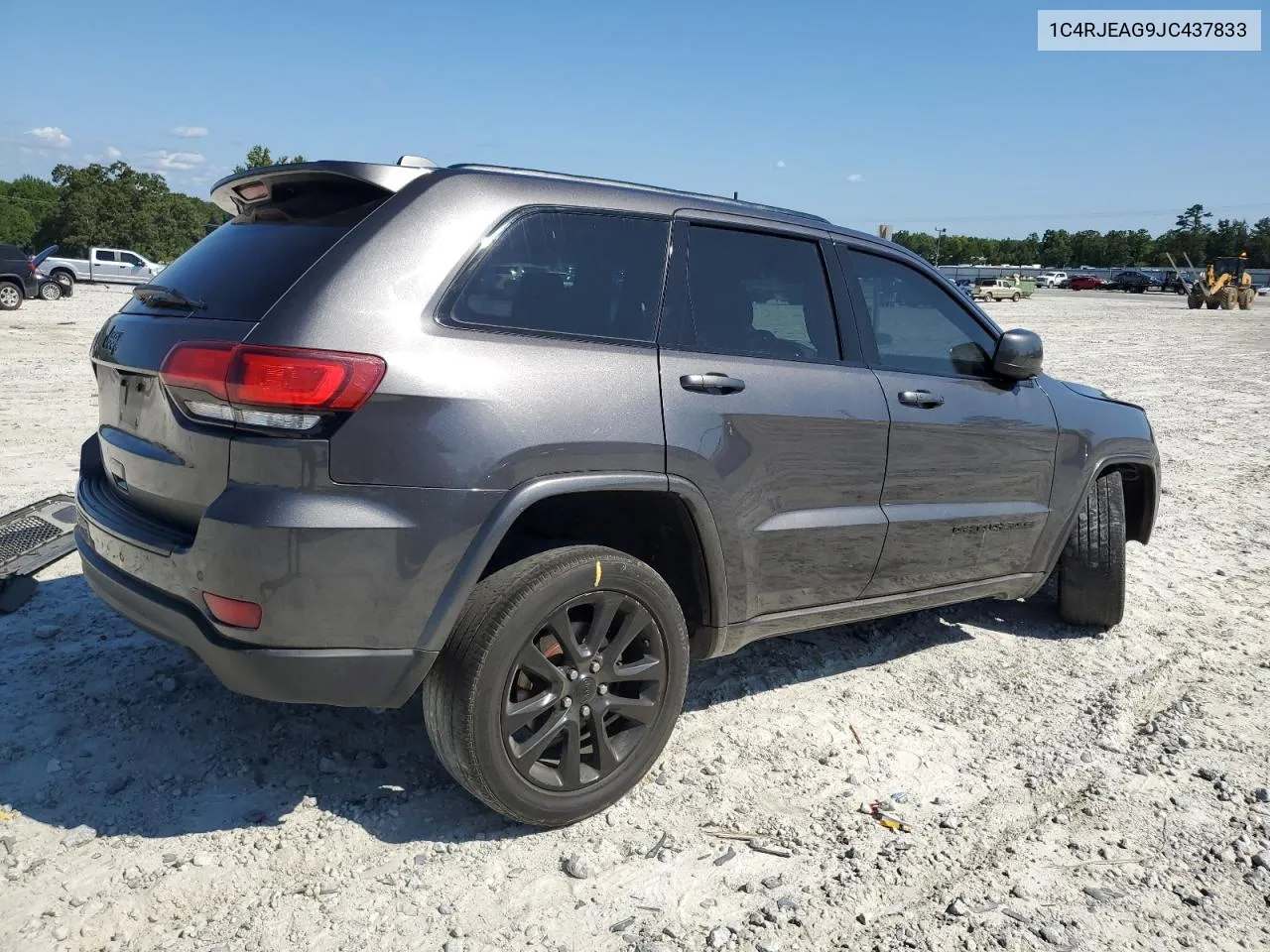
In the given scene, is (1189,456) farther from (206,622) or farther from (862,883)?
(206,622)

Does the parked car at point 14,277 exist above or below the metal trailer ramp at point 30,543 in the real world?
above

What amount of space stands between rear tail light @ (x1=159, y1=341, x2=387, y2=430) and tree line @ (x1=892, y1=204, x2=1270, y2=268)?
119682mm

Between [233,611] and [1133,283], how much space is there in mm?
91566

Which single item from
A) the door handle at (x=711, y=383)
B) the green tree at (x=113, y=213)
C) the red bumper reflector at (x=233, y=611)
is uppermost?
the green tree at (x=113, y=213)

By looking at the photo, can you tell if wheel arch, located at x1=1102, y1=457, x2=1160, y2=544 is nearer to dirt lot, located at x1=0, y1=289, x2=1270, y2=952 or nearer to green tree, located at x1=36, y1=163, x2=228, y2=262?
dirt lot, located at x1=0, y1=289, x2=1270, y2=952

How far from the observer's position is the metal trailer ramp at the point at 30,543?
441 cm

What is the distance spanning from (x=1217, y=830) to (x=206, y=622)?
3.12 m

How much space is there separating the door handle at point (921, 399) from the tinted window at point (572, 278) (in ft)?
3.73

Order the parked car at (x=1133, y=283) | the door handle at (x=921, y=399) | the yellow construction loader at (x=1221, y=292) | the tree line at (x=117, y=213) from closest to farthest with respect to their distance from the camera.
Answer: the door handle at (x=921, y=399)
the yellow construction loader at (x=1221, y=292)
the tree line at (x=117, y=213)
the parked car at (x=1133, y=283)

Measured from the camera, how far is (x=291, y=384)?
99.9 inches

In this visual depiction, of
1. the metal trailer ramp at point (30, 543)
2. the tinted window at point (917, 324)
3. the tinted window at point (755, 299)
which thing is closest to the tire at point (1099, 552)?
the tinted window at point (917, 324)

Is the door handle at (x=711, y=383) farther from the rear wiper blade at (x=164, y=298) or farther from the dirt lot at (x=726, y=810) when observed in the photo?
the rear wiper blade at (x=164, y=298)

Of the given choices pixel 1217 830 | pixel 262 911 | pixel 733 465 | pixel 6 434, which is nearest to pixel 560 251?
pixel 733 465

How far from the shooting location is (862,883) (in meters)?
2.86
